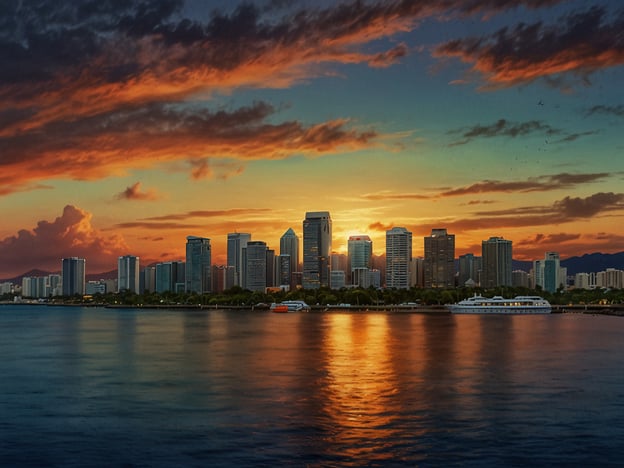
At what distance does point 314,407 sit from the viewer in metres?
47.5

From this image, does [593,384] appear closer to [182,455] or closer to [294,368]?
[294,368]

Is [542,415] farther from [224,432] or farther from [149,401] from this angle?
[149,401]

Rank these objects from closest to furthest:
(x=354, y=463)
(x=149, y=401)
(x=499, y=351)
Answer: (x=354, y=463)
(x=149, y=401)
(x=499, y=351)

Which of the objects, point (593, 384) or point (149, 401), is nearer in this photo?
point (149, 401)

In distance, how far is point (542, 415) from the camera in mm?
44844

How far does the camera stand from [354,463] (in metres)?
33.9

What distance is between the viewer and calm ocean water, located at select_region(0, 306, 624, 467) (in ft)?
118

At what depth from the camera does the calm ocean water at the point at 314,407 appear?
36062 millimetres

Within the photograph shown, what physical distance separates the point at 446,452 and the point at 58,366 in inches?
1966

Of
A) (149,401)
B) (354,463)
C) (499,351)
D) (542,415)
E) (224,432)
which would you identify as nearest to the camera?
(354,463)

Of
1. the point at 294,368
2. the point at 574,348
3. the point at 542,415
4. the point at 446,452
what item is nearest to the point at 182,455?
the point at 446,452

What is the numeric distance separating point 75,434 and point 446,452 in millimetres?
21101

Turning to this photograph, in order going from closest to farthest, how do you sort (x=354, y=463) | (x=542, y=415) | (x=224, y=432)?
(x=354, y=463) < (x=224, y=432) < (x=542, y=415)

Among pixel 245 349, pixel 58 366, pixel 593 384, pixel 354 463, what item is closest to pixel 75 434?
pixel 354 463
